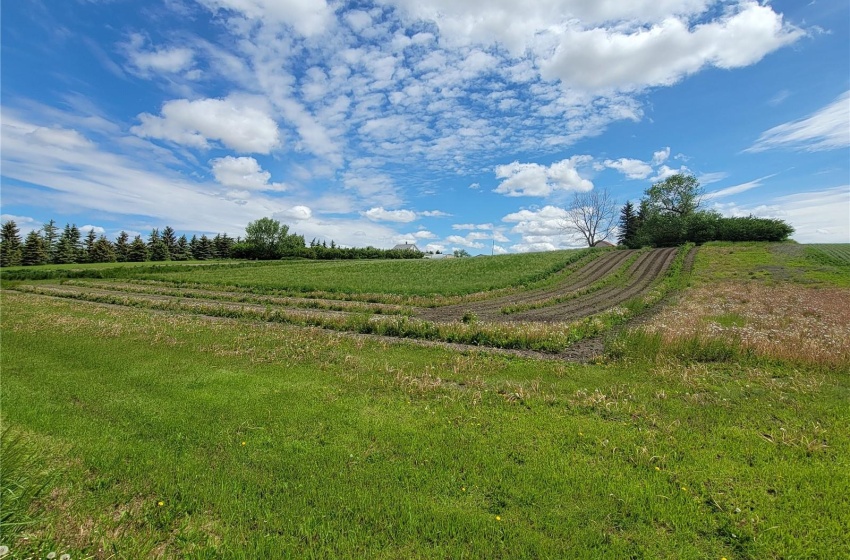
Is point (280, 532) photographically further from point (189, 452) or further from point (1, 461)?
point (1, 461)

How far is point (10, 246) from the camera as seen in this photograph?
69688 millimetres

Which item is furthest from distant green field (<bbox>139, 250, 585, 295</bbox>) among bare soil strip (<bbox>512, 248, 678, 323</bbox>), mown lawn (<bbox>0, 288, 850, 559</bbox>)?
mown lawn (<bbox>0, 288, 850, 559</bbox>)

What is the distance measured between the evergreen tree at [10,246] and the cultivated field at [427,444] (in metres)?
83.0

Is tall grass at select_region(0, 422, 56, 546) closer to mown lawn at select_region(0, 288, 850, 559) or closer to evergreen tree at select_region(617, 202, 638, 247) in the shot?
mown lawn at select_region(0, 288, 850, 559)

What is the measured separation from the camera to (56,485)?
15.4 feet

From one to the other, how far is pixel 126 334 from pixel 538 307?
73.1 ft

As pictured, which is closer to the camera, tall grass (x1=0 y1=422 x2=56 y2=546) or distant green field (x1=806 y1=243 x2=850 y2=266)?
tall grass (x1=0 y1=422 x2=56 y2=546)

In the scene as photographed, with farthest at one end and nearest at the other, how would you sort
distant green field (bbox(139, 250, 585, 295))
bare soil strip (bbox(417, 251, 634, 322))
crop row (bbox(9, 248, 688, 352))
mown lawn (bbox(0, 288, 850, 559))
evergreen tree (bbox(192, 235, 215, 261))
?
evergreen tree (bbox(192, 235, 215, 261)), distant green field (bbox(139, 250, 585, 295)), bare soil strip (bbox(417, 251, 634, 322)), crop row (bbox(9, 248, 688, 352)), mown lawn (bbox(0, 288, 850, 559))

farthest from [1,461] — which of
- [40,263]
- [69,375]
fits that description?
[40,263]

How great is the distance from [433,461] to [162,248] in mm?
105569

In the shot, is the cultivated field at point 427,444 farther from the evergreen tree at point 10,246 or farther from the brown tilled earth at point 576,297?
the evergreen tree at point 10,246

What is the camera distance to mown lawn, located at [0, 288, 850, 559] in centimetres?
397

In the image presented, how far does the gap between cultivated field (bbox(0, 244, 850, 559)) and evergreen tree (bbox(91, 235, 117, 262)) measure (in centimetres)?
8611

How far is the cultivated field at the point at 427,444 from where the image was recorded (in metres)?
4.00
